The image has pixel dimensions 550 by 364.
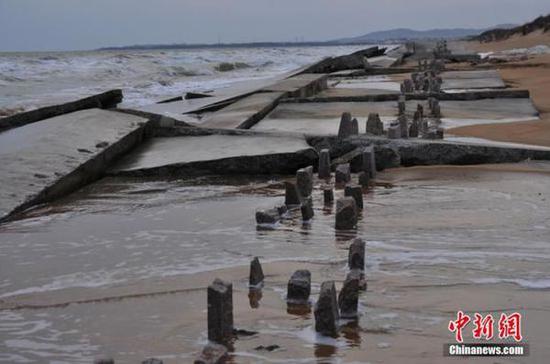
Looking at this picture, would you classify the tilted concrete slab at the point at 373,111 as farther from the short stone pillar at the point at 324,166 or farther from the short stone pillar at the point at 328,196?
the short stone pillar at the point at 328,196

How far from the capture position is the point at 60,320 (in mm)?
3553

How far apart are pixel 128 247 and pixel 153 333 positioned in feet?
5.40

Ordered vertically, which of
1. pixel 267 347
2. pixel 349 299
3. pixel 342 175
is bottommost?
pixel 267 347

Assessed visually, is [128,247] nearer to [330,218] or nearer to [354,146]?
[330,218]

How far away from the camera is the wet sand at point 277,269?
3.16m

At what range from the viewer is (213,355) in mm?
2748

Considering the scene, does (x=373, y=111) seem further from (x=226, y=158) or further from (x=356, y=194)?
(x=356, y=194)

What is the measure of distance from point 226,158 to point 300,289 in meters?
4.13

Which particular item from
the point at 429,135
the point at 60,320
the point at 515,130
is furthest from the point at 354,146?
the point at 60,320

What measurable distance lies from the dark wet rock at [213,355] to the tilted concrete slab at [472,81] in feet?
46.8

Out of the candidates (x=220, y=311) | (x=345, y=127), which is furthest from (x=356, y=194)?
(x=220, y=311)

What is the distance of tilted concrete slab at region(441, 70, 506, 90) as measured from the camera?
1677 cm

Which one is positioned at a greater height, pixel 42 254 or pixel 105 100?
pixel 105 100

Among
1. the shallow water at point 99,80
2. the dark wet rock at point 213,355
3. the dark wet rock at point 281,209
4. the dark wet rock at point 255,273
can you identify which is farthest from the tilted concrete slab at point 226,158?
the shallow water at point 99,80
